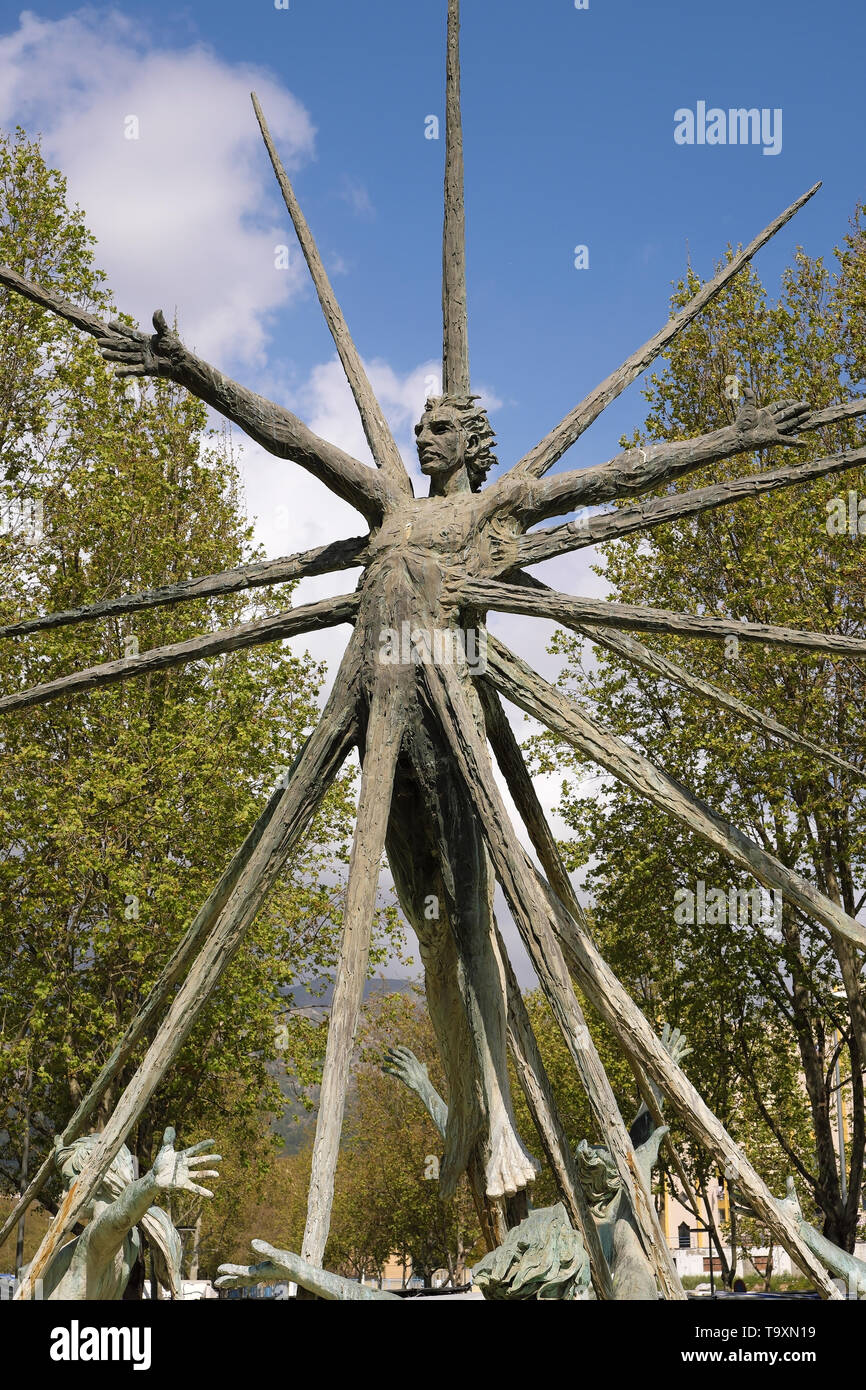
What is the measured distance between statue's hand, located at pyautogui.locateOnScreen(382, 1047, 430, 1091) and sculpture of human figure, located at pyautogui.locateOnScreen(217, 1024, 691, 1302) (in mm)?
249

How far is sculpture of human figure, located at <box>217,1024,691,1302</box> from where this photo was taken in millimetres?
5035

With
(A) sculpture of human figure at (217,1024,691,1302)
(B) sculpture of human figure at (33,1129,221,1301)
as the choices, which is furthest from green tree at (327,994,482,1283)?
(A) sculpture of human figure at (217,1024,691,1302)

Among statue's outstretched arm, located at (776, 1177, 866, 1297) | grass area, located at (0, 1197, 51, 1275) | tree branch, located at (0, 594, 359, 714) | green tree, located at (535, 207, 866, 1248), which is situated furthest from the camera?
grass area, located at (0, 1197, 51, 1275)

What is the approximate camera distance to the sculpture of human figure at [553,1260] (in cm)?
504

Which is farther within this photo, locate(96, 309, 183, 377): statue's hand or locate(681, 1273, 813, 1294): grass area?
locate(681, 1273, 813, 1294): grass area

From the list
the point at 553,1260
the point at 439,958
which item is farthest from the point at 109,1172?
the point at 553,1260

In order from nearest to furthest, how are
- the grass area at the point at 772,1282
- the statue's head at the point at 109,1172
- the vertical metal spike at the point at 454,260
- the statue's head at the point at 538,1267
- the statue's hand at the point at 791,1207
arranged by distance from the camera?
the statue's head at the point at 538,1267 < the statue's hand at the point at 791,1207 < the statue's head at the point at 109,1172 < the vertical metal spike at the point at 454,260 < the grass area at the point at 772,1282

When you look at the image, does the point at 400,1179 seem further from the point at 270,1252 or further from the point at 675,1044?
the point at 270,1252

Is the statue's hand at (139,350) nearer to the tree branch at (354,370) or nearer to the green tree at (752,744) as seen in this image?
the tree branch at (354,370)

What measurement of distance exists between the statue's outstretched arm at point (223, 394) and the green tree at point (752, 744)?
10382 millimetres

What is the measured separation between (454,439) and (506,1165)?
3.64 meters

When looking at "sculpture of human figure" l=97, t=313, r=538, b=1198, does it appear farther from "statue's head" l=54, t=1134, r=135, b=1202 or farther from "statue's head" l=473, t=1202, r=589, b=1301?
"statue's head" l=54, t=1134, r=135, b=1202

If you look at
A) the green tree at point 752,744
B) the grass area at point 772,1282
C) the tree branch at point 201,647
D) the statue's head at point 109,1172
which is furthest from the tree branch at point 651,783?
the grass area at point 772,1282

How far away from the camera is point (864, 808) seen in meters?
17.1
